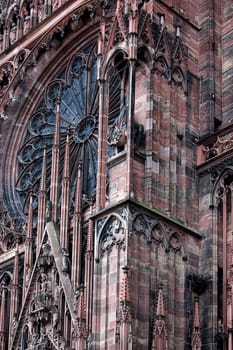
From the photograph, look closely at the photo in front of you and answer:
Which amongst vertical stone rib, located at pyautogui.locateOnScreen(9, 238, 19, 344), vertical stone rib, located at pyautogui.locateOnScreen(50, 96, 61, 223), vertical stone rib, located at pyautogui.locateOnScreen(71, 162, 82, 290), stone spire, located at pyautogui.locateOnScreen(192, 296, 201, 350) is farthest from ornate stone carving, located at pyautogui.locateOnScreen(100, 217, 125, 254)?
vertical stone rib, located at pyautogui.locateOnScreen(9, 238, 19, 344)

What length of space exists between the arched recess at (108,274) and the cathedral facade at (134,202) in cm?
3

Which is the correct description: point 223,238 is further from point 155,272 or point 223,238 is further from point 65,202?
point 65,202

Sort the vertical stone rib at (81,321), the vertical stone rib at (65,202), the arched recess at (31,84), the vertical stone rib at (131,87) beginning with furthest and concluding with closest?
the arched recess at (31,84), the vertical stone rib at (65,202), the vertical stone rib at (131,87), the vertical stone rib at (81,321)

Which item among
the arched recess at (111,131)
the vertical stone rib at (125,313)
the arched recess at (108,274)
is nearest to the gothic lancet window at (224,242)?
the vertical stone rib at (125,313)

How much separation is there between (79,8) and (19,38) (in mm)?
2355

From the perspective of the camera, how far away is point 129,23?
79.0ft

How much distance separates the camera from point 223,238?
23.2 meters

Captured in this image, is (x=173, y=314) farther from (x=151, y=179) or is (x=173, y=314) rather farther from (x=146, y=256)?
(x=151, y=179)

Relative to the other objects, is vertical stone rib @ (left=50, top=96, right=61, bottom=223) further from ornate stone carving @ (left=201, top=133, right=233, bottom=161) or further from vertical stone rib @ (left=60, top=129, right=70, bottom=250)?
ornate stone carving @ (left=201, top=133, right=233, bottom=161)

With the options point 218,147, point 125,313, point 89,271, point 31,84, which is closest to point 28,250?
point 89,271

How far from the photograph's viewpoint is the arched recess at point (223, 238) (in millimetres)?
22270

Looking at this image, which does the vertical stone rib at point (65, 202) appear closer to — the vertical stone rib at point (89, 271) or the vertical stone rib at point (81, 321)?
the vertical stone rib at point (89, 271)

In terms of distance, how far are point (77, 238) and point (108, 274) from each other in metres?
2.61

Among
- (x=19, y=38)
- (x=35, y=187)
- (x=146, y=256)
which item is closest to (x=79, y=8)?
(x=19, y=38)
